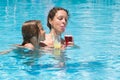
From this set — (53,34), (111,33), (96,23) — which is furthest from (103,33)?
(53,34)

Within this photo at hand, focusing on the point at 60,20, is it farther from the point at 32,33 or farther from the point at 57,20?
the point at 32,33

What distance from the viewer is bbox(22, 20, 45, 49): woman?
5.88m

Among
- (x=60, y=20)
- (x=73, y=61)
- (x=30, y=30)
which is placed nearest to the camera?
(x=30, y=30)

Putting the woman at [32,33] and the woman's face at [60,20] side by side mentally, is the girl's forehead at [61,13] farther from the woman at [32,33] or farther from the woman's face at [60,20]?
the woman at [32,33]

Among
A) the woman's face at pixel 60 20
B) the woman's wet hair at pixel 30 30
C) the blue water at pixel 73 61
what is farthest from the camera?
the woman's face at pixel 60 20

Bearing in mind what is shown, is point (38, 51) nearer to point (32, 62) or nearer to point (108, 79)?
point (32, 62)

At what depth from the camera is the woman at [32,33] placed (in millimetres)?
5879

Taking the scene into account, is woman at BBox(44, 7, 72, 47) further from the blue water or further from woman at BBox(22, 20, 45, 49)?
the blue water

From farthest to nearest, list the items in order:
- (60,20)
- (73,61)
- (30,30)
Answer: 1. (73,61)
2. (60,20)
3. (30,30)

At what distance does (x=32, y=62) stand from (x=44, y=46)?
0.43 meters

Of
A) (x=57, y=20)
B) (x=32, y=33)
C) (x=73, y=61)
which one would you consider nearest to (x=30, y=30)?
(x=32, y=33)

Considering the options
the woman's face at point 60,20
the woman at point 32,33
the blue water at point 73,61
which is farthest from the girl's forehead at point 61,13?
the blue water at point 73,61

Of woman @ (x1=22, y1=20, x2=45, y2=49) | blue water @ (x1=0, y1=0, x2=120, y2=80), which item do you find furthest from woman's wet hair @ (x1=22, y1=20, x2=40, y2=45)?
blue water @ (x1=0, y1=0, x2=120, y2=80)

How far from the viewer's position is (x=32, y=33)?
232 inches
